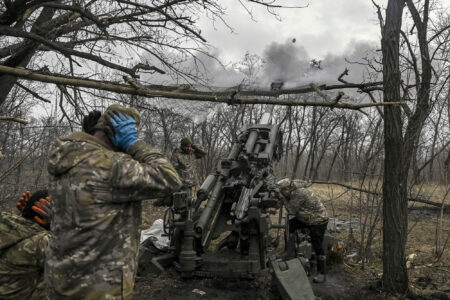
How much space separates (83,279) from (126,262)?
27 centimetres

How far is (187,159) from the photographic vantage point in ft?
29.4

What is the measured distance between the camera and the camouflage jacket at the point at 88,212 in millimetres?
2266

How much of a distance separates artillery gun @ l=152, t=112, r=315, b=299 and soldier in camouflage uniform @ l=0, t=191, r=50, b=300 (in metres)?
3.27

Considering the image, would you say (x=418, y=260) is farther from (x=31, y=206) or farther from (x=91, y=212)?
(x=31, y=206)

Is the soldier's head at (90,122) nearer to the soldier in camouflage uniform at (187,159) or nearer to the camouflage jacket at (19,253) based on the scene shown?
the camouflage jacket at (19,253)

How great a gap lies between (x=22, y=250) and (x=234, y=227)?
431 cm

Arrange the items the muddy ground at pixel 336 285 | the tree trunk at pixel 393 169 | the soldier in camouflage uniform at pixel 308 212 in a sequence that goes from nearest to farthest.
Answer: the tree trunk at pixel 393 169
the muddy ground at pixel 336 285
the soldier in camouflage uniform at pixel 308 212

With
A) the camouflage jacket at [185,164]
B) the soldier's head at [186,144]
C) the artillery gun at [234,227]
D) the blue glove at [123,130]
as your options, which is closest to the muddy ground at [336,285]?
the artillery gun at [234,227]

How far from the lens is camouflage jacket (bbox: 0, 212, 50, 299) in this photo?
246 centimetres

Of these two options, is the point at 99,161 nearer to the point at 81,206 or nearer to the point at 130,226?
the point at 81,206

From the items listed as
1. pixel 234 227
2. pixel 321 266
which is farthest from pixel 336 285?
pixel 234 227

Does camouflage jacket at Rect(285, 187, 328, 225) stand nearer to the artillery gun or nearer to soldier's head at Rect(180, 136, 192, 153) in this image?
the artillery gun

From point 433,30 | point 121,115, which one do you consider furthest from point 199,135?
point 121,115

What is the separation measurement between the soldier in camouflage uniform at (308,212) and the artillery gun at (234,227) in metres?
0.28
